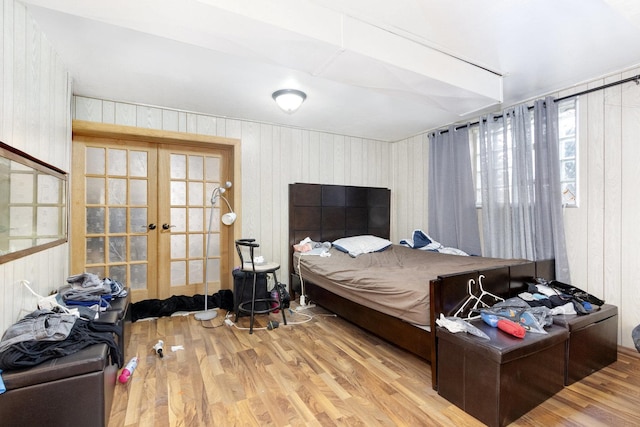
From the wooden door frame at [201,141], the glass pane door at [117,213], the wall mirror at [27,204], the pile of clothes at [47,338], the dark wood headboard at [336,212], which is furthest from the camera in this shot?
the dark wood headboard at [336,212]

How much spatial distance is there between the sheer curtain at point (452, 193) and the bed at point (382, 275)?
472 millimetres

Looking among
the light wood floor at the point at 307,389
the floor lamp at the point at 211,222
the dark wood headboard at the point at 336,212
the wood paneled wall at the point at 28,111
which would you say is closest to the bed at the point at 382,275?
the dark wood headboard at the point at 336,212

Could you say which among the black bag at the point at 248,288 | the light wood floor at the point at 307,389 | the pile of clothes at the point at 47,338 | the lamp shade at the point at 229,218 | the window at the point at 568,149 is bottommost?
the light wood floor at the point at 307,389

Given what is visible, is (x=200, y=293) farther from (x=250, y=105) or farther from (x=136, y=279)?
(x=250, y=105)

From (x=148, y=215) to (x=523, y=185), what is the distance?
405 cm

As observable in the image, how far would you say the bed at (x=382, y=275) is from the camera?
2.04 m

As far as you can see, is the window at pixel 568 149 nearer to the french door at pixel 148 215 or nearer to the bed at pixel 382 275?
the bed at pixel 382 275

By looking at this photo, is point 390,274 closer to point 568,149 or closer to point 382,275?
point 382,275

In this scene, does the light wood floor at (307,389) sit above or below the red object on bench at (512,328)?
below

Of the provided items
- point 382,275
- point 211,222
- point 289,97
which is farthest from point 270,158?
point 382,275

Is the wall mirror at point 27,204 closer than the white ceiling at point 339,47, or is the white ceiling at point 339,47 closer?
the wall mirror at point 27,204

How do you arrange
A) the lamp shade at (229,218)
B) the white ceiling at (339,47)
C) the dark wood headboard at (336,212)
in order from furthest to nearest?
the dark wood headboard at (336,212)
the lamp shade at (229,218)
the white ceiling at (339,47)

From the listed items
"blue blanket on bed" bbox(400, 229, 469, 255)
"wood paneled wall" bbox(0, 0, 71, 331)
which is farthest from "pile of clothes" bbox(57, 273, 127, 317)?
"blue blanket on bed" bbox(400, 229, 469, 255)

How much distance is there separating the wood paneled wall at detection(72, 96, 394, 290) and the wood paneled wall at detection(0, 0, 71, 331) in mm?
946
